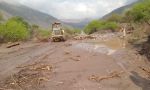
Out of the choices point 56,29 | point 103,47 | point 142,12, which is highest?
point 142,12

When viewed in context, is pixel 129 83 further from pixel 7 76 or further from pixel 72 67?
pixel 7 76

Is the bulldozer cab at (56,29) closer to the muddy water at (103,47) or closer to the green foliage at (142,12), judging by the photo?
the muddy water at (103,47)

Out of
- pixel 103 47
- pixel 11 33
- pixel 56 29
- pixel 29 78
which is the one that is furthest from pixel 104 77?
pixel 11 33

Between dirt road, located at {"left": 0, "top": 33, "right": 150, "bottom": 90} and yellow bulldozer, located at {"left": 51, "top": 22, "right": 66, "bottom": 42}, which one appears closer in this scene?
dirt road, located at {"left": 0, "top": 33, "right": 150, "bottom": 90}

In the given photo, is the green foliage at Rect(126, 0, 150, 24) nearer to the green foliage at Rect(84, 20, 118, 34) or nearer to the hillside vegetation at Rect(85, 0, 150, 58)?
the hillside vegetation at Rect(85, 0, 150, 58)

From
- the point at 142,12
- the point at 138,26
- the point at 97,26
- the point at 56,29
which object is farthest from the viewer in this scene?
the point at 97,26

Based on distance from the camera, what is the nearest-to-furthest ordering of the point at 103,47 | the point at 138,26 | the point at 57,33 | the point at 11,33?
the point at 103,47 < the point at 138,26 < the point at 57,33 < the point at 11,33

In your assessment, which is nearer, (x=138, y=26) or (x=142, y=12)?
(x=138, y=26)

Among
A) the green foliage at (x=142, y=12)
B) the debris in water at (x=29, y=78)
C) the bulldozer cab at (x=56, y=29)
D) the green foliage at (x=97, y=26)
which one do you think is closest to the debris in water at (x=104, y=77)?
the debris in water at (x=29, y=78)

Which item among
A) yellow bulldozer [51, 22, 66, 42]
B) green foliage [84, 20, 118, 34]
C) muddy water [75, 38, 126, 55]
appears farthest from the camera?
green foliage [84, 20, 118, 34]

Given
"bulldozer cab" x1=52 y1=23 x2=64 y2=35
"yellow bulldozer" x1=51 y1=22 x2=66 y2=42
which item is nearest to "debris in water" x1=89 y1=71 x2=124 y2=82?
"yellow bulldozer" x1=51 y1=22 x2=66 y2=42

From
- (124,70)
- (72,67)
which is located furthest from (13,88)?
(124,70)

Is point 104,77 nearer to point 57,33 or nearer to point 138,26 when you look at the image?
point 138,26

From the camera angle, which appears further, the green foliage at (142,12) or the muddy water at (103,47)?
the green foliage at (142,12)
